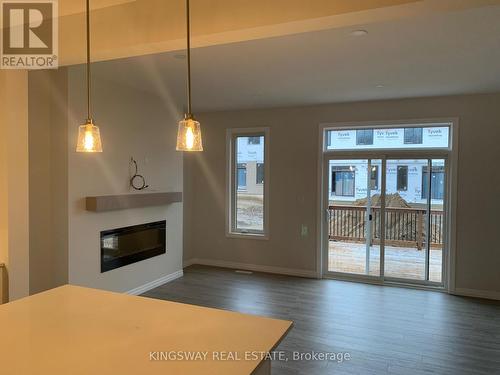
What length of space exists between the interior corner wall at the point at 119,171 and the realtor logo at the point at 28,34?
0.93 metres

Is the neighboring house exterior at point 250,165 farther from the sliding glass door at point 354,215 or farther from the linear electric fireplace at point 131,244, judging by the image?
the linear electric fireplace at point 131,244

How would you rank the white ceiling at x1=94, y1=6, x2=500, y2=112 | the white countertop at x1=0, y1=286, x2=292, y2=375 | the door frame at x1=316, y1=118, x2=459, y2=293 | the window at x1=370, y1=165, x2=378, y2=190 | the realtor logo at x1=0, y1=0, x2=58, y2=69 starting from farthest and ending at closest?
1. the window at x1=370, y1=165, x2=378, y2=190
2. the door frame at x1=316, y1=118, x2=459, y2=293
3. the white ceiling at x1=94, y1=6, x2=500, y2=112
4. the realtor logo at x1=0, y1=0, x2=58, y2=69
5. the white countertop at x1=0, y1=286, x2=292, y2=375

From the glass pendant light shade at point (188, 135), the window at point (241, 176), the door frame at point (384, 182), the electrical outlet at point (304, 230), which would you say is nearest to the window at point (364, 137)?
the door frame at point (384, 182)

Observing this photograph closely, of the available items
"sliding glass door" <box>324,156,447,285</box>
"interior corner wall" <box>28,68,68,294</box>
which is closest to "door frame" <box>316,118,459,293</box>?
"sliding glass door" <box>324,156,447,285</box>

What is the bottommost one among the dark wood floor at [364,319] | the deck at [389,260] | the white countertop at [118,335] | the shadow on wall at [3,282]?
the dark wood floor at [364,319]

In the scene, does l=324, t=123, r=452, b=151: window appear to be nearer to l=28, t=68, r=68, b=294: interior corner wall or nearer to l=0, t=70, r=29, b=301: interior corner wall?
l=28, t=68, r=68, b=294: interior corner wall

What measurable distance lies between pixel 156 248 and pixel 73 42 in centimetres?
327

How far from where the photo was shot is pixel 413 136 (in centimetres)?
544

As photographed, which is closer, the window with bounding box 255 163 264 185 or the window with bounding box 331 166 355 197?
the window with bounding box 331 166 355 197

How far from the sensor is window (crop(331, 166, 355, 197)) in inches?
228

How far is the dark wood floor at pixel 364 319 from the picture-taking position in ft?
10.5

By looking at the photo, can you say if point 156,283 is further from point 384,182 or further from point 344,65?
point 344,65

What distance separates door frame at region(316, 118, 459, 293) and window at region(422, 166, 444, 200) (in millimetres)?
79

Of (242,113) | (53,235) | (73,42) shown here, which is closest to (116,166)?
(53,235)
